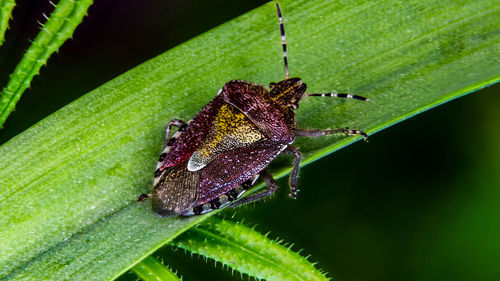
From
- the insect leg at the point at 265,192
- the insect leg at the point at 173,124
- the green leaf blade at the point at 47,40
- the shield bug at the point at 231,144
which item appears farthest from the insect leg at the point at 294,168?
the green leaf blade at the point at 47,40

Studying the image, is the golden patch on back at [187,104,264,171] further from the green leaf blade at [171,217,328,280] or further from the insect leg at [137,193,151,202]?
the green leaf blade at [171,217,328,280]

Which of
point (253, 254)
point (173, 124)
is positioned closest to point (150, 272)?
point (253, 254)

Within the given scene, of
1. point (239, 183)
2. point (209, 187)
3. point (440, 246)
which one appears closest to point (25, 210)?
point (209, 187)

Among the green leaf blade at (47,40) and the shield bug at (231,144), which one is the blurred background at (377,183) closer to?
the shield bug at (231,144)

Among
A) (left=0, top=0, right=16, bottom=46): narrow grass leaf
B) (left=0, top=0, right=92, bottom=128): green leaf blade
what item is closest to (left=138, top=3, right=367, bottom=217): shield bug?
(left=0, top=0, right=92, bottom=128): green leaf blade

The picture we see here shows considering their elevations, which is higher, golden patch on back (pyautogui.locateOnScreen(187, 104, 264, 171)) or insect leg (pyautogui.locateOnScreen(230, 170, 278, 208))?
golden patch on back (pyautogui.locateOnScreen(187, 104, 264, 171))

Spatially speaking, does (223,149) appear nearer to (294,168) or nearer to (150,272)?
(294,168)

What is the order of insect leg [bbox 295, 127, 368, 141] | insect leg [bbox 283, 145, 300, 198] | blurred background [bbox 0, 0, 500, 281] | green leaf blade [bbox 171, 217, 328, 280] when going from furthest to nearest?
1. blurred background [bbox 0, 0, 500, 281]
2. insect leg [bbox 283, 145, 300, 198]
3. insect leg [bbox 295, 127, 368, 141]
4. green leaf blade [bbox 171, 217, 328, 280]

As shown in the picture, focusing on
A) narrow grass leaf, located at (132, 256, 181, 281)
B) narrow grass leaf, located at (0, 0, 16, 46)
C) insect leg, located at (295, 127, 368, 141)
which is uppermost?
insect leg, located at (295, 127, 368, 141)
